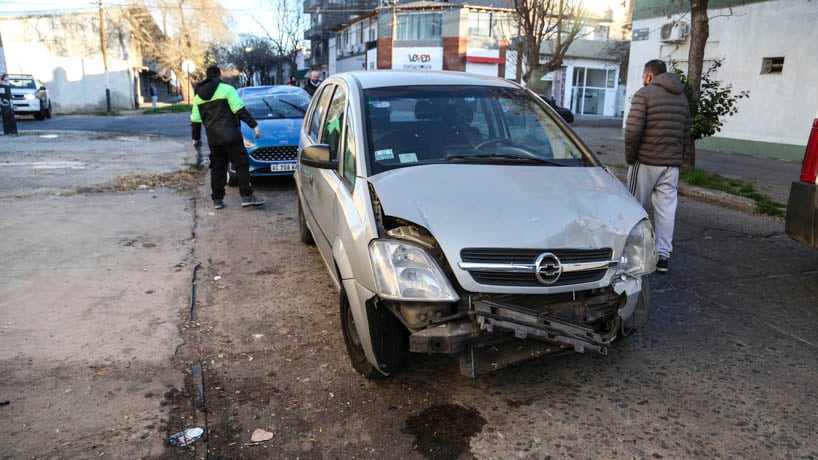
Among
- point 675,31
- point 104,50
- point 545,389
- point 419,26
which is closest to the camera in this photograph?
point 545,389

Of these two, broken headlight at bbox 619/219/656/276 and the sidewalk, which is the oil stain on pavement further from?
the sidewalk

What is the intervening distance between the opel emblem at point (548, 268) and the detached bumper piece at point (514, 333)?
0.13 metres

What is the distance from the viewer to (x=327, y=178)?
4.15 m

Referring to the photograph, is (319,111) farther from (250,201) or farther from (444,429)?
(444,429)

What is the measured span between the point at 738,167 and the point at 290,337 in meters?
10.6

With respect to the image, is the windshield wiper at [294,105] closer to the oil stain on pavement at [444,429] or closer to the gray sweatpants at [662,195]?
the gray sweatpants at [662,195]

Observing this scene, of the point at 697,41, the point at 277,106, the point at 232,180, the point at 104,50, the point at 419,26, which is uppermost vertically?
the point at 419,26

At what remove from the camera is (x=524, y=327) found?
2.77m

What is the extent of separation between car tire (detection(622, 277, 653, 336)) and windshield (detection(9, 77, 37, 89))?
90.9ft

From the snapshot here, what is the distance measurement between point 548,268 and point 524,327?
33 centimetres

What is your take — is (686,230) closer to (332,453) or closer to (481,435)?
(481,435)

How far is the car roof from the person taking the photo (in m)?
4.31

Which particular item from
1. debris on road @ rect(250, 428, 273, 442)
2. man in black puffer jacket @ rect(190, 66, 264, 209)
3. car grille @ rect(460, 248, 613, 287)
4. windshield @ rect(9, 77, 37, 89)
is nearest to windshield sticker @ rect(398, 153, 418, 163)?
car grille @ rect(460, 248, 613, 287)

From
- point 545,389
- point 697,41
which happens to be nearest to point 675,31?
point 697,41
